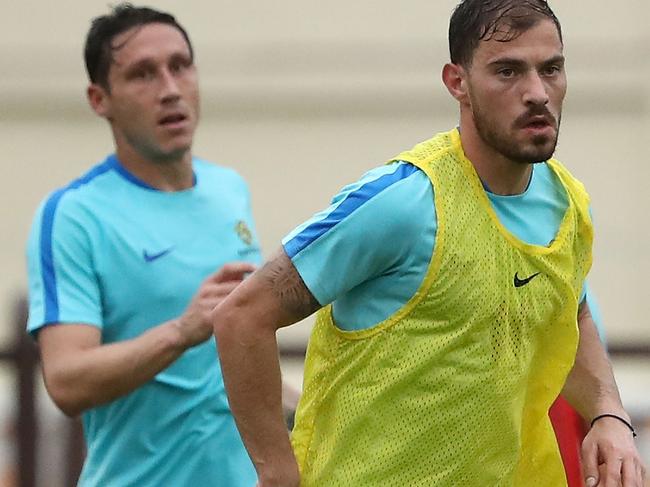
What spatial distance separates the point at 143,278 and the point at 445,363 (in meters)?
1.35

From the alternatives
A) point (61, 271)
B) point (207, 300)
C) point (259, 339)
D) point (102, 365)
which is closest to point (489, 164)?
point (259, 339)

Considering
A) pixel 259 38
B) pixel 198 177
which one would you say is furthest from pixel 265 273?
pixel 259 38

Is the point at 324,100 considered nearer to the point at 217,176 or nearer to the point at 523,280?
the point at 217,176

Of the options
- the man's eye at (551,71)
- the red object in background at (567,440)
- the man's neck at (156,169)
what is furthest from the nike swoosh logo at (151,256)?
the red object in background at (567,440)

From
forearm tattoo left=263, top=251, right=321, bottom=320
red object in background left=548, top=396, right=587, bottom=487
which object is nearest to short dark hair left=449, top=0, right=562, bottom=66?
forearm tattoo left=263, top=251, right=321, bottom=320

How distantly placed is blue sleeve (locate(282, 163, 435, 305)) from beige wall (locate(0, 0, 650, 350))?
8.90 meters

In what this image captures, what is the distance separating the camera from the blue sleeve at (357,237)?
3393mm

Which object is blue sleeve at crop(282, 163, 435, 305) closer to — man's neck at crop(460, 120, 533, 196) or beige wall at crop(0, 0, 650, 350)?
man's neck at crop(460, 120, 533, 196)

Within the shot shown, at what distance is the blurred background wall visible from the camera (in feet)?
40.5

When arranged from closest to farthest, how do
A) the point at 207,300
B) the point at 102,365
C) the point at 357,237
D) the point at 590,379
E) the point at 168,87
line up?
1. the point at 357,237
2. the point at 590,379
3. the point at 207,300
4. the point at 102,365
5. the point at 168,87

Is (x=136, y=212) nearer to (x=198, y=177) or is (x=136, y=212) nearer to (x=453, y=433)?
(x=198, y=177)

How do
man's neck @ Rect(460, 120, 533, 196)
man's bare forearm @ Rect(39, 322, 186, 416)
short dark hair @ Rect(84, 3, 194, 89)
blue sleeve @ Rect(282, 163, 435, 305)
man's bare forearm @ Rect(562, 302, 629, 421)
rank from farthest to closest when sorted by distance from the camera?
short dark hair @ Rect(84, 3, 194, 89)
man's bare forearm @ Rect(39, 322, 186, 416)
man's bare forearm @ Rect(562, 302, 629, 421)
man's neck @ Rect(460, 120, 533, 196)
blue sleeve @ Rect(282, 163, 435, 305)

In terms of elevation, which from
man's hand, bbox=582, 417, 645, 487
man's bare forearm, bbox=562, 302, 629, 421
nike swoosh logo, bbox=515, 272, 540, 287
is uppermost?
nike swoosh logo, bbox=515, 272, 540, 287

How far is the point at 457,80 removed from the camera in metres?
3.69
